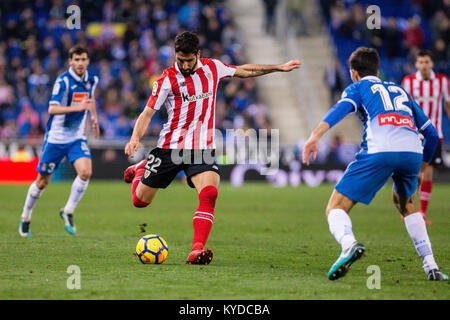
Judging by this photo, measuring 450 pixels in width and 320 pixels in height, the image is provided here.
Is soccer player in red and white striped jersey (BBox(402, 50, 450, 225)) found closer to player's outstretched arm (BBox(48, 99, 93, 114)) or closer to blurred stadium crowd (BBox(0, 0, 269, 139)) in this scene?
player's outstretched arm (BBox(48, 99, 93, 114))

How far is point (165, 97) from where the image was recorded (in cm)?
753

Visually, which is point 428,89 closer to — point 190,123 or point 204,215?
point 190,123

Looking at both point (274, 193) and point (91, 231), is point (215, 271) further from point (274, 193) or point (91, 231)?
point (274, 193)

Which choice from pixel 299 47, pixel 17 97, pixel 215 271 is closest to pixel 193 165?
pixel 215 271

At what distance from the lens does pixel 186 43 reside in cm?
725

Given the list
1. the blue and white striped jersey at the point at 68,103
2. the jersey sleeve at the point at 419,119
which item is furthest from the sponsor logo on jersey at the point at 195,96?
the blue and white striped jersey at the point at 68,103

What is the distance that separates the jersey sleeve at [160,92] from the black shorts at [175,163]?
56 centimetres

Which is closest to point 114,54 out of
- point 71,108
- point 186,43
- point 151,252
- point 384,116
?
point 71,108

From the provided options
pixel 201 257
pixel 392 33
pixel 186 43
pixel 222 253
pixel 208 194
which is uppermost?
pixel 392 33

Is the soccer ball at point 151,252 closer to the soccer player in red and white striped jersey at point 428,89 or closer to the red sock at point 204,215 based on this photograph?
the red sock at point 204,215

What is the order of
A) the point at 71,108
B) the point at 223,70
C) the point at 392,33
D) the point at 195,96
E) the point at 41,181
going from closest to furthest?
the point at 195,96 → the point at 223,70 → the point at 71,108 → the point at 41,181 → the point at 392,33

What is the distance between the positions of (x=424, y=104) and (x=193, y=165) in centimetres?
588

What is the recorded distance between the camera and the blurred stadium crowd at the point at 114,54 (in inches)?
891

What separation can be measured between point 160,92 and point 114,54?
57.8 ft
